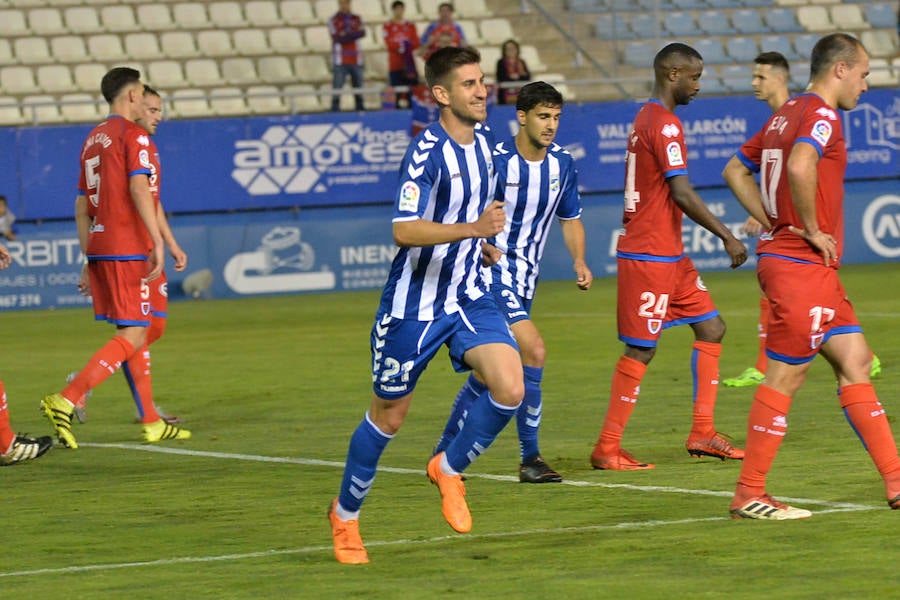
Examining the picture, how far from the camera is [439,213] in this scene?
262 inches

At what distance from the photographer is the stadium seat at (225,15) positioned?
2684 centimetres

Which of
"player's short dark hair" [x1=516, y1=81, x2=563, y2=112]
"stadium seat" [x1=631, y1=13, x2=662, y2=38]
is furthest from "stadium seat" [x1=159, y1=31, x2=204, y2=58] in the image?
"player's short dark hair" [x1=516, y1=81, x2=563, y2=112]

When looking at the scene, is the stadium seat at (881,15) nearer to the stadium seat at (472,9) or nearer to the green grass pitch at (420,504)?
the stadium seat at (472,9)

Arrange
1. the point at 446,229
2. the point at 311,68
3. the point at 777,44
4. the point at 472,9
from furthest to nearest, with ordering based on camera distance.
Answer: the point at 777,44 → the point at 472,9 → the point at 311,68 → the point at 446,229

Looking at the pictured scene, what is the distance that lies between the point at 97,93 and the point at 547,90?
57.5 ft

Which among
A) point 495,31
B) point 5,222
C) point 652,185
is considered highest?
point 495,31

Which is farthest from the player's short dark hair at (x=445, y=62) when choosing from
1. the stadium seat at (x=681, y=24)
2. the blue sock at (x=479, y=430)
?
the stadium seat at (x=681, y=24)

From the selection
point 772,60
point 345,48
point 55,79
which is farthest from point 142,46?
point 772,60

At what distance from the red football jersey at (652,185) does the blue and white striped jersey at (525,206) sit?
14.2 inches

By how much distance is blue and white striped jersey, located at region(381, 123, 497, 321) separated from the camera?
656 centimetres

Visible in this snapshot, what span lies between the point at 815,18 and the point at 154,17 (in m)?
11.3

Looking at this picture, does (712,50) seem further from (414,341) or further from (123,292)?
(414,341)

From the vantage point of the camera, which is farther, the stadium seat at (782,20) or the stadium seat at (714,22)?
the stadium seat at (782,20)

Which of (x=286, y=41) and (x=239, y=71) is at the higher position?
(x=286, y=41)
